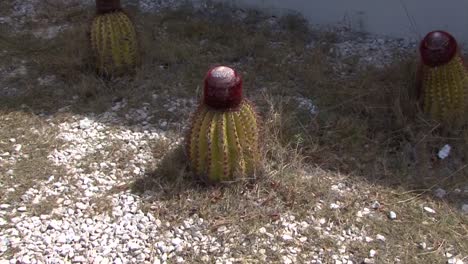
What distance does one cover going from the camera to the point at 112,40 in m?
3.82

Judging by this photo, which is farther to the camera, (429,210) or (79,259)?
(429,210)

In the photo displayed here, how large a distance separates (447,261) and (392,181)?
0.60m

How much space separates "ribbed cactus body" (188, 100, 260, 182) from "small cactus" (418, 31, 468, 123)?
3.66 ft

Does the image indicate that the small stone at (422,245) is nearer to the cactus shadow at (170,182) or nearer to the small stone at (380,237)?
the small stone at (380,237)

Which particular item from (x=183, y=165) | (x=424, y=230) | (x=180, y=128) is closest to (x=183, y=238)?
(x=183, y=165)

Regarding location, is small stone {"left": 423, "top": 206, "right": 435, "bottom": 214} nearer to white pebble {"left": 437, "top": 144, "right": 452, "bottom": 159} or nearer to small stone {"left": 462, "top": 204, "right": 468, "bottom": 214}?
small stone {"left": 462, "top": 204, "right": 468, "bottom": 214}

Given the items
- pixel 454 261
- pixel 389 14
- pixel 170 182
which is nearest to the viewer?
pixel 454 261

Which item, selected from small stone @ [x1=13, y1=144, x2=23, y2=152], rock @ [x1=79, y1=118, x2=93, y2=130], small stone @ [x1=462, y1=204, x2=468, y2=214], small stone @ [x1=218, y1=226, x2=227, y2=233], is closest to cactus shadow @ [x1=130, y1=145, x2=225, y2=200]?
small stone @ [x1=218, y1=226, x2=227, y2=233]

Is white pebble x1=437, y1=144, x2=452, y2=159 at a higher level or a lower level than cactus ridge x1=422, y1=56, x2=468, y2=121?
lower

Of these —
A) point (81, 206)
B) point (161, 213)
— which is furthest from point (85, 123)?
point (161, 213)

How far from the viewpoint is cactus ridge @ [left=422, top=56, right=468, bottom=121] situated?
3.25 m

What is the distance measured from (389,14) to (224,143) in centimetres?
225

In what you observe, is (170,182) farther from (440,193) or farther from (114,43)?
(440,193)

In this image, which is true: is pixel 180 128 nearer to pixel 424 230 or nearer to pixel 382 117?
pixel 382 117
